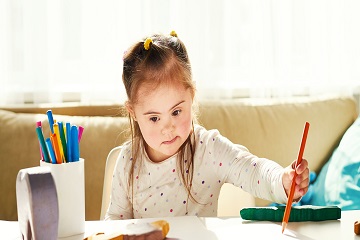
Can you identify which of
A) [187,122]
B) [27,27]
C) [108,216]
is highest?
[27,27]

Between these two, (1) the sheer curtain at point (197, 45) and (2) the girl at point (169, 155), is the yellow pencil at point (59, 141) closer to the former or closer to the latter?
(2) the girl at point (169, 155)

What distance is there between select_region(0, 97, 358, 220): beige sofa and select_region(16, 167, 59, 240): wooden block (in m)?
1.13

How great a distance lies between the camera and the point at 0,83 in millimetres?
2180

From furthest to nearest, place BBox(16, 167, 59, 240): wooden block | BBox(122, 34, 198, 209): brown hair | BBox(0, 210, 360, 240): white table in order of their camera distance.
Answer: BBox(122, 34, 198, 209): brown hair → BBox(0, 210, 360, 240): white table → BBox(16, 167, 59, 240): wooden block

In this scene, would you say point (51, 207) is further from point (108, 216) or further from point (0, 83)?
point (0, 83)

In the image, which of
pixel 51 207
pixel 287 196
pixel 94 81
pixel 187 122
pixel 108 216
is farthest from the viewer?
pixel 94 81

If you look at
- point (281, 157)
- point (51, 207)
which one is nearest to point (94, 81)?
point (281, 157)

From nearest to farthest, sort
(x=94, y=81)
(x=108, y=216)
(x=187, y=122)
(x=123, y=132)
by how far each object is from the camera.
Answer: (x=187, y=122) → (x=108, y=216) → (x=123, y=132) → (x=94, y=81)

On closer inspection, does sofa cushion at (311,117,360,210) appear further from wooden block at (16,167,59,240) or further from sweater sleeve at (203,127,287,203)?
wooden block at (16,167,59,240)

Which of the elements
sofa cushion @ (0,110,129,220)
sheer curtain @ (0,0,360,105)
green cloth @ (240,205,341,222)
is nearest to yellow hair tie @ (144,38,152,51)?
green cloth @ (240,205,341,222)

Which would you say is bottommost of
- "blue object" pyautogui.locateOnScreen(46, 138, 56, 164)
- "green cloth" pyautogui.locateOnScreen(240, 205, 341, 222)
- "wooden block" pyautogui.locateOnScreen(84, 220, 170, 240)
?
"green cloth" pyautogui.locateOnScreen(240, 205, 341, 222)

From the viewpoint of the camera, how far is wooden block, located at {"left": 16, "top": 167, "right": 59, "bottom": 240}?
878 millimetres

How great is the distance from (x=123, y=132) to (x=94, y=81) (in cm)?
27

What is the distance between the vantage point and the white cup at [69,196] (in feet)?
3.46
